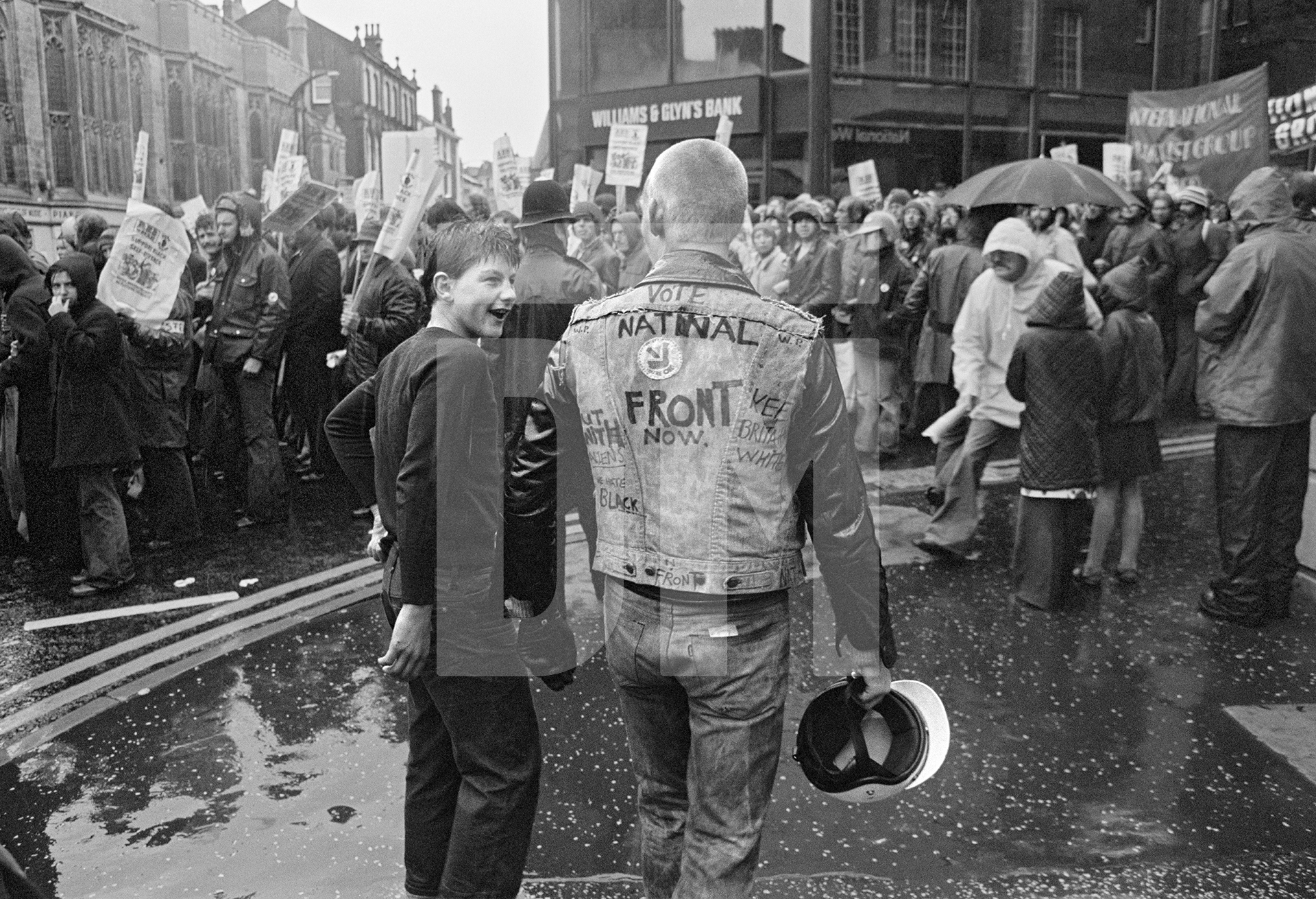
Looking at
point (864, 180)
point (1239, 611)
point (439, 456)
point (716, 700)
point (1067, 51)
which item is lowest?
point (1239, 611)

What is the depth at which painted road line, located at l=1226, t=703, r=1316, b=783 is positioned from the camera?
438 cm

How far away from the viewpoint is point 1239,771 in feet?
14.0

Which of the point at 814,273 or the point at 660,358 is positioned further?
the point at 814,273

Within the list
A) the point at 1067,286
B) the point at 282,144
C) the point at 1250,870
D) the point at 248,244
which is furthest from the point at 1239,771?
the point at 282,144

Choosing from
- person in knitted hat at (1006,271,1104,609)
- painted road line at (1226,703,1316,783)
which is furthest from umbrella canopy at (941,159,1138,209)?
painted road line at (1226,703,1316,783)

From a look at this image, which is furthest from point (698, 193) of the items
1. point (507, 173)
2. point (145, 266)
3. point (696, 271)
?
point (507, 173)

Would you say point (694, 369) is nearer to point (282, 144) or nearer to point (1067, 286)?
point (1067, 286)

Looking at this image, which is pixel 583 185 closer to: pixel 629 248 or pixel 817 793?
pixel 629 248

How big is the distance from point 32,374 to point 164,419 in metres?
0.83

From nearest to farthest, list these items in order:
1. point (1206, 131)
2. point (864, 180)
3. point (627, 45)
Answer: point (1206, 131) < point (864, 180) < point (627, 45)

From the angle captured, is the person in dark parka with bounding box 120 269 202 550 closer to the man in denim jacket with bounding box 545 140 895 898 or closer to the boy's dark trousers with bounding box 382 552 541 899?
the boy's dark trousers with bounding box 382 552 541 899

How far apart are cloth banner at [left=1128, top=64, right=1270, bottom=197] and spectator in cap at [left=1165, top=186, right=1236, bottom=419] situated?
0.45 meters

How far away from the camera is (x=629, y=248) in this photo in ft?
40.1

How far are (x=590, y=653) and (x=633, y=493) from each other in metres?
3.07
